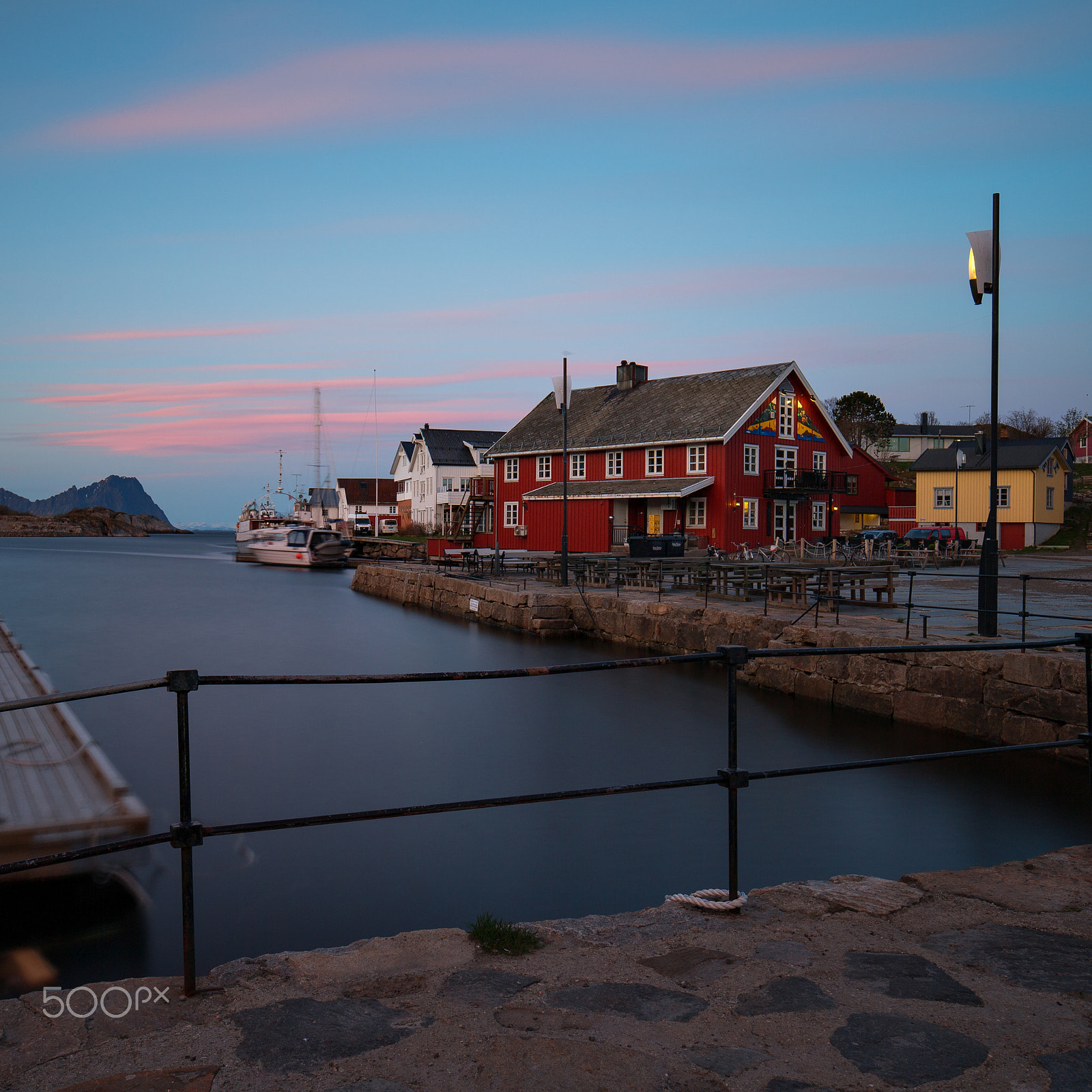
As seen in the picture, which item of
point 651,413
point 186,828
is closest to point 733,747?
point 186,828

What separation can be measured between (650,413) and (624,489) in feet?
17.1

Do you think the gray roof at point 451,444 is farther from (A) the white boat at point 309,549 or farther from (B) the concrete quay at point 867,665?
(B) the concrete quay at point 867,665

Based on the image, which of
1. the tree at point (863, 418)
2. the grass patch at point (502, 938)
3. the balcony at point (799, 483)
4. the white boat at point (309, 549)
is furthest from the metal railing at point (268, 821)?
the tree at point (863, 418)

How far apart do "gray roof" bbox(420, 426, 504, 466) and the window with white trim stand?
35560 millimetres

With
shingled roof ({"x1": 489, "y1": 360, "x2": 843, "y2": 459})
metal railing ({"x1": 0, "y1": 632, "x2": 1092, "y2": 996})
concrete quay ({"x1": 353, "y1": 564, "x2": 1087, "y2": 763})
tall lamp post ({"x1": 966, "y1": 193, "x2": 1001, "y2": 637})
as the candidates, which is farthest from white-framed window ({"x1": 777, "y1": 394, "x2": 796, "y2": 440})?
metal railing ({"x1": 0, "y1": 632, "x2": 1092, "y2": 996})

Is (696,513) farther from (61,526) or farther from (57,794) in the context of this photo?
(61,526)

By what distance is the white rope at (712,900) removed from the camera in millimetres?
4152

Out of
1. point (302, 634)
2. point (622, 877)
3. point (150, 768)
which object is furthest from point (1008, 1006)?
point (302, 634)

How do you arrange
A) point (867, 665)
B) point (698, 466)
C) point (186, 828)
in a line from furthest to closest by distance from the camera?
point (698, 466)
point (867, 665)
point (186, 828)

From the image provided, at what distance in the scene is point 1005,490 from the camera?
159 feet

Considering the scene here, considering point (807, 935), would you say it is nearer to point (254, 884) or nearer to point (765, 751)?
point (254, 884)

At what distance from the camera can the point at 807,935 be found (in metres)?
3.83

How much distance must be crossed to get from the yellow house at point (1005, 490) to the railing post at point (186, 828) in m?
47.6

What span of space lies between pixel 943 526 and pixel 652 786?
4975 cm
